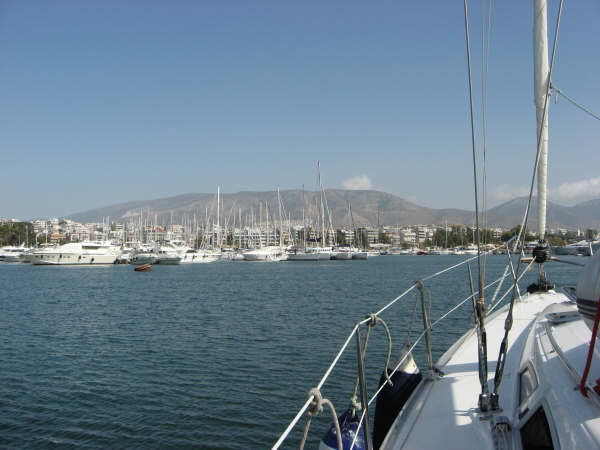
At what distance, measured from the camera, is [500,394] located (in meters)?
4.32

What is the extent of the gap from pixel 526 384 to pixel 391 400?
1484mm

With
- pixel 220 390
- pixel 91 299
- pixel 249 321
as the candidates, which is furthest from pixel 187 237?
pixel 220 390

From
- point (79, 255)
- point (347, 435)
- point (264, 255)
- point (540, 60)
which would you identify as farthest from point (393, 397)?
point (264, 255)

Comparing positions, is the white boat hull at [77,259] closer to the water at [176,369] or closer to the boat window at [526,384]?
the water at [176,369]

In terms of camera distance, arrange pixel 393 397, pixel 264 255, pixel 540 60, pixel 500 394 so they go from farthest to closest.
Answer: pixel 264 255 → pixel 540 60 → pixel 393 397 → pixel 500 394

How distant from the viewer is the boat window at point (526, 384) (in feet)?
12.3

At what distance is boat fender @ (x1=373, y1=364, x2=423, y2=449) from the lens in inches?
196

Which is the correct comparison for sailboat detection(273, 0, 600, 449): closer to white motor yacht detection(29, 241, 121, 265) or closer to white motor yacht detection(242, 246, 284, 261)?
white motor yacht detection(29, 241, 121, 265)

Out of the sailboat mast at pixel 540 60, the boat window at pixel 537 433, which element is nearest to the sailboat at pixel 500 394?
the boat window at pixel 537 433

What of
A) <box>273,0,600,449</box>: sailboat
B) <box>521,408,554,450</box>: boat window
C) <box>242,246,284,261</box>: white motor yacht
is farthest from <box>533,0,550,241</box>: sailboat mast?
<box>242,246,284,261</box>: white motor yacht

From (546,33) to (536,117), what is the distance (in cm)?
117

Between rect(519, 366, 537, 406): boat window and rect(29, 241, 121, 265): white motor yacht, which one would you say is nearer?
rect(519, 366, 537, 406): boat window

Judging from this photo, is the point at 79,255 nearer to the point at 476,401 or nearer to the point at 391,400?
the point at 391,400

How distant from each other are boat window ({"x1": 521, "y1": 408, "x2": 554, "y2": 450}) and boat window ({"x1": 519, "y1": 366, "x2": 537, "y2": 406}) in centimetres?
34
